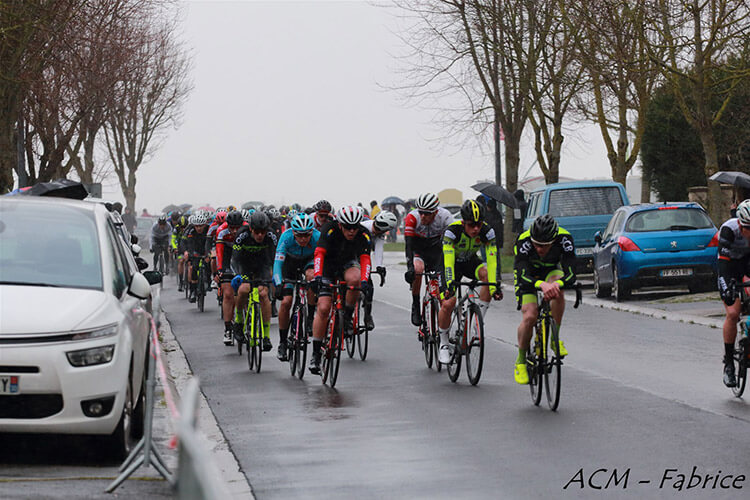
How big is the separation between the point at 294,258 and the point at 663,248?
34.5ft

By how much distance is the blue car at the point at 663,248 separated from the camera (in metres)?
23.7

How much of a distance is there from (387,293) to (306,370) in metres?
14.9

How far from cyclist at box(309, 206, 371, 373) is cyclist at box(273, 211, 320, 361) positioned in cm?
55

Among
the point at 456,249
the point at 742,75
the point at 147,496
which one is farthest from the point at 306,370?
the point at 742,75

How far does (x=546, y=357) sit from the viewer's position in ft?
36.0

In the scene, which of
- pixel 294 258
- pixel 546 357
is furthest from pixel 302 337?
pixel 546 357

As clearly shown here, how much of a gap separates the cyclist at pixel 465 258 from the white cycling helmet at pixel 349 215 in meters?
0.85

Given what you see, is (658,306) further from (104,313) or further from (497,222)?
(104,313)

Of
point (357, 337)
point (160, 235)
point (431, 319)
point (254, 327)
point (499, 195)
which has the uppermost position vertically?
point (499, 195)

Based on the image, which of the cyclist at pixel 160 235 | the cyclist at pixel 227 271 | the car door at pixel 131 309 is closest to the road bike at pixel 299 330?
the cyclist at pixel 227 271

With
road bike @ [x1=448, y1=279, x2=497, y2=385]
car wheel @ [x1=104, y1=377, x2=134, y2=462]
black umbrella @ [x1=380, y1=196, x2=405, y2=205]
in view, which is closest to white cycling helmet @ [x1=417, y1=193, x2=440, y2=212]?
road bike @ [x1=448, y1=279, x2=497, y2=385]

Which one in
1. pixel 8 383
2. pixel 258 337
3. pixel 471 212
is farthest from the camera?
pixel 258 337

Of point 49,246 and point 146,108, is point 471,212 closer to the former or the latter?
point 49,246

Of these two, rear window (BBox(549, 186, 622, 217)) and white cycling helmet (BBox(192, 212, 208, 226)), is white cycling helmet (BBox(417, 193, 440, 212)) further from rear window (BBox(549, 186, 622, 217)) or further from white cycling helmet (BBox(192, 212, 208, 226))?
rear window (BBox(549, 186, 622, 217))
